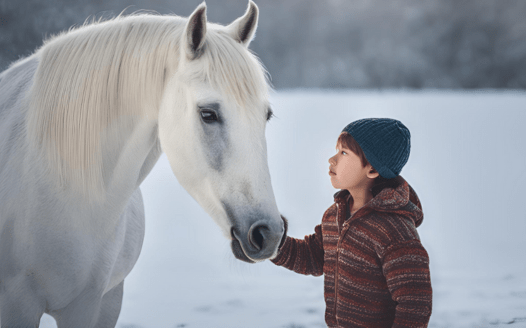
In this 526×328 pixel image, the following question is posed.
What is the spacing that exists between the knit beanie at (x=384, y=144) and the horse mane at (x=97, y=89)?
225 mm

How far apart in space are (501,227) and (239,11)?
138 inches

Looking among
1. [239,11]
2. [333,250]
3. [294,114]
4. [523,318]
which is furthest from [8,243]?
[294,114]

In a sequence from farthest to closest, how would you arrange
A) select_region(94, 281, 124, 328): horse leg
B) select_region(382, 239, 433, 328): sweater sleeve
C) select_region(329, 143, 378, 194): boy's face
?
select_region(94, 281, 124, 328): horse leg → select_region(329, 143, 378, 194): boy's face → select_region(382, 239, 433, 328): sweater sleeve

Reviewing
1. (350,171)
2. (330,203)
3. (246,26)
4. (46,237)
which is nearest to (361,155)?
(350,171)

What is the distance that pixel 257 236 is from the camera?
0.65m

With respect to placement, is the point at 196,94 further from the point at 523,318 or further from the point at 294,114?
the point at 294,114

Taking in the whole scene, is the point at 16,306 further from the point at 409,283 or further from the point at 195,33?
the point at 409,283

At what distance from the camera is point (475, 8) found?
5.25m

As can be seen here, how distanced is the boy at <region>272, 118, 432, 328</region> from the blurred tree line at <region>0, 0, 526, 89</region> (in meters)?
3.96

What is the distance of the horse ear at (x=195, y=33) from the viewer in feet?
2.25

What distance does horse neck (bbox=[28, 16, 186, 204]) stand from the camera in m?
0.77

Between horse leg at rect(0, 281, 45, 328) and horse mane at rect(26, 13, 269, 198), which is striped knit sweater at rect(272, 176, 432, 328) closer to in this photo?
horse mane at rect(26, 13, 269, 198)

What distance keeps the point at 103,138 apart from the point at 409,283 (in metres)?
0.67

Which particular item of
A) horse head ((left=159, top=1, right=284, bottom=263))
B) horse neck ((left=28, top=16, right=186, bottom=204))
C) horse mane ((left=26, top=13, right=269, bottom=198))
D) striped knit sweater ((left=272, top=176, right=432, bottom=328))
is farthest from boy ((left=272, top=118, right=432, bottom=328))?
horse neck ((left=28, top=16, right=186, bottom=204))
